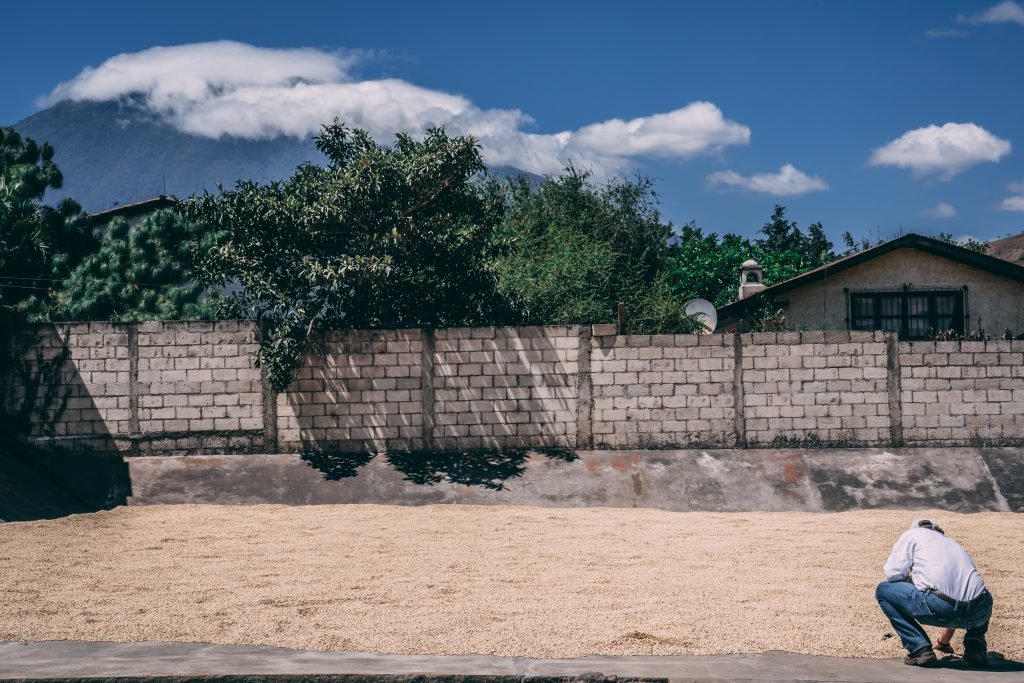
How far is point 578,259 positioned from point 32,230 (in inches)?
495

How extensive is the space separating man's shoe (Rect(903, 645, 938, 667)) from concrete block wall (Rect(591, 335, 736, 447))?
362 inches

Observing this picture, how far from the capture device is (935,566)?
24.0 ft

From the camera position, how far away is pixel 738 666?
7.07 meters

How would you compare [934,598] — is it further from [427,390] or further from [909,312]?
[909,312]

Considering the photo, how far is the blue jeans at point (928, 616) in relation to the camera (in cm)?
726

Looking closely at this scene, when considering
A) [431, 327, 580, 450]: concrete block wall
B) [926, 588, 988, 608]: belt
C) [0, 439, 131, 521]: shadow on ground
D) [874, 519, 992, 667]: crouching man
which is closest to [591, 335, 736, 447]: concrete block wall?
[431, 327, 580, 450]: concrete block wall

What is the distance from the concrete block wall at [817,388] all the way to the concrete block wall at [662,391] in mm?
405

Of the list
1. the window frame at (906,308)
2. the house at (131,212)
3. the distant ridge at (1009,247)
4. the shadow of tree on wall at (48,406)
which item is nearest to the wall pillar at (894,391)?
the window frame at (906,308)

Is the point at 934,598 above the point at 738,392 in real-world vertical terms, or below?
below

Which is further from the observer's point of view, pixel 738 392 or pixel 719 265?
pixel 719 265

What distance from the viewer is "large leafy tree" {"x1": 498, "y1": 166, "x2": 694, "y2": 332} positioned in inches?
782

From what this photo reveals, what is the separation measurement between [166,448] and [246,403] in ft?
5.00

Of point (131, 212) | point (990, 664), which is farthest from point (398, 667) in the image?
point (131, 212)

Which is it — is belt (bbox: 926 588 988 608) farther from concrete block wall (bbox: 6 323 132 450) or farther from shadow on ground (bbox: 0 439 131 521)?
concrete block wall (bbox: 6 323 132 450)
